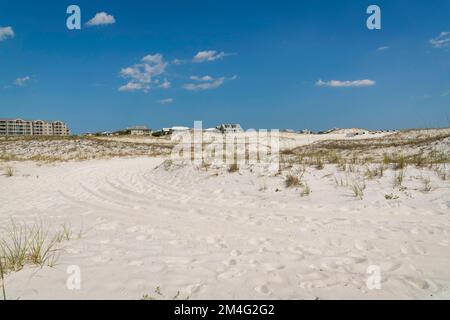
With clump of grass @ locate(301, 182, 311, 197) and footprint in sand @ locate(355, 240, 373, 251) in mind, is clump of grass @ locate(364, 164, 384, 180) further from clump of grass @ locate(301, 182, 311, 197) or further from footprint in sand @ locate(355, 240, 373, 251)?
footprint in sand @ locate(355, 240, 373, 251)

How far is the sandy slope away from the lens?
3547mm

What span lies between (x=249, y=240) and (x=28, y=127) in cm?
18527

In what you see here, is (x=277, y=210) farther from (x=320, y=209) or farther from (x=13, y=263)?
(x=13, y=263)

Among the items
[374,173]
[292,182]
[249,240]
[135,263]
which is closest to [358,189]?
[374,173]

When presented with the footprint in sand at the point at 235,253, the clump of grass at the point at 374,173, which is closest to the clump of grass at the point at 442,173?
the clump of grass at the point at 374,173

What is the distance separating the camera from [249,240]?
5242 millimetres

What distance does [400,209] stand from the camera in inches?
263

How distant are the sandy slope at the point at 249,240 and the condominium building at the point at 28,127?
524 feet

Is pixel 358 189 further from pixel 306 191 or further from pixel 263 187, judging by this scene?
pixel 263 187

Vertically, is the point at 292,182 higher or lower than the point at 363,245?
higher

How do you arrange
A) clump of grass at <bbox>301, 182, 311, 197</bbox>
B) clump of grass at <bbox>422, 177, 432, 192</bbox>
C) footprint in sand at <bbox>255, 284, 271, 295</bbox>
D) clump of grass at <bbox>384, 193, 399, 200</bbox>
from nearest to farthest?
footprint in sand at <bbox>255, 284, 271, 295</bbox> < clump of grass at <bbox>384, 193, 399, 200</bbox> < clump of grass at <bbox>422, 177, 432, 192</bbox> < clump of grass at <bbox>301, 182, 311, 197</bbox>

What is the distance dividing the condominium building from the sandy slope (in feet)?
524

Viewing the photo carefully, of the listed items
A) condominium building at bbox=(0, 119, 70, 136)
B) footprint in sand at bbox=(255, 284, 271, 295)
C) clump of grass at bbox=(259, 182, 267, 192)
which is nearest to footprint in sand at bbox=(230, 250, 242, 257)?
footprint in sand at bbox=(255, 284, 271, 295)

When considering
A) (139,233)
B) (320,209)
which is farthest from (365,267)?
(139,233)
